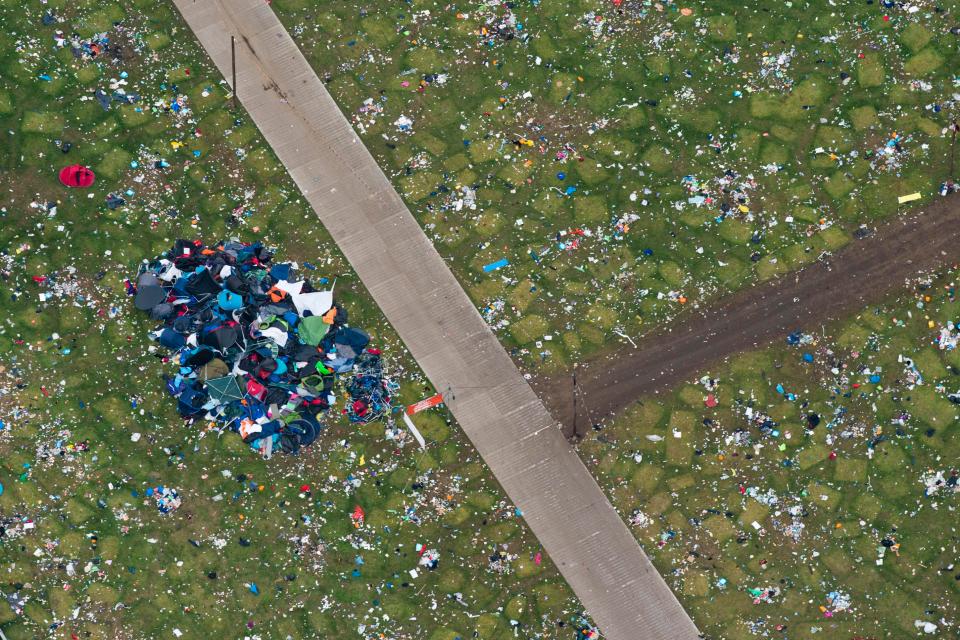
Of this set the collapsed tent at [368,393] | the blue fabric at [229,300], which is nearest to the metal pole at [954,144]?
the collapsed tent at [368,393]

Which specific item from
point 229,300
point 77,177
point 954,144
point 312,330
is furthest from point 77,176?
point 954,144

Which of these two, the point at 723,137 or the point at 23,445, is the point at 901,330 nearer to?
the point at 723,137

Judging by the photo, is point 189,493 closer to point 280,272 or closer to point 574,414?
point 280,272

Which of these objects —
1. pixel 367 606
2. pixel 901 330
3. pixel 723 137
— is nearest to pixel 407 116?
pixel 723 137

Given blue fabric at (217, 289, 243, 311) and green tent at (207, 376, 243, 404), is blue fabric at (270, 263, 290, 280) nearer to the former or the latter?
blue fabric at (217, 289, 243, 311)

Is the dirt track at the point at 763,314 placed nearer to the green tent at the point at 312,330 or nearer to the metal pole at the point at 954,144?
the metal pole at the point at 954,144

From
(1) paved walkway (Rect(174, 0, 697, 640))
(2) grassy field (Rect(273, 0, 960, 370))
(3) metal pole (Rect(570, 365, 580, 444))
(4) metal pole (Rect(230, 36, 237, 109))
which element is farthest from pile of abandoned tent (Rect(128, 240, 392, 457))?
(3) metal pole (Rect(570, 365, 580, 444))
